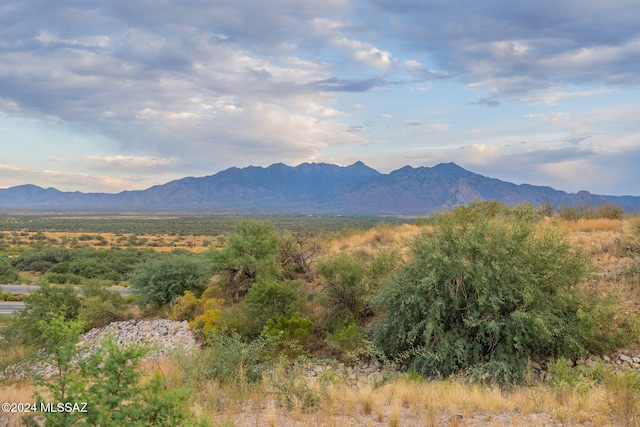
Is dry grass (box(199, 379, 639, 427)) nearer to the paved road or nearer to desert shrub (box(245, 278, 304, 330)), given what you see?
desert shrub (box(245, 278, 304, 330))

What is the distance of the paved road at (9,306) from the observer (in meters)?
30.2

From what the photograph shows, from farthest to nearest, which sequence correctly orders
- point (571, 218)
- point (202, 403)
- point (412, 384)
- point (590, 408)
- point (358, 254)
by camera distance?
point (571, 218), point (358, 254), point (412, 384), point (202, 403), point (590, 408)

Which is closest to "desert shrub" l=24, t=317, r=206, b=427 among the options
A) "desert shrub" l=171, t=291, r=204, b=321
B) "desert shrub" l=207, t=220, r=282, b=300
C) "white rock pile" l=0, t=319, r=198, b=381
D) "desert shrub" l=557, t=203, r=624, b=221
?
"white rock pile" l=0, t=319, r=198, b=381

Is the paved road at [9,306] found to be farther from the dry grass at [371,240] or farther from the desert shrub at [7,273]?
the dry grass at [371,240]

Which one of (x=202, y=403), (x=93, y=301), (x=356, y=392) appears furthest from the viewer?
(x=93, y=301)

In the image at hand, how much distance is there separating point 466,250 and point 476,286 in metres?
1.09

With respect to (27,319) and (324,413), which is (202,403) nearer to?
(324,413)

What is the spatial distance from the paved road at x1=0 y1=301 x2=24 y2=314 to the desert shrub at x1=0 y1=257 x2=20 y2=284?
1308 cm

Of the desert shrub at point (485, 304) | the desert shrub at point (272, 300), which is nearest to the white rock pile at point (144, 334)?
the desert shrub at point (272, 300)

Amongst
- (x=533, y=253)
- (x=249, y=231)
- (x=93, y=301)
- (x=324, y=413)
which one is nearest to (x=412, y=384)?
(x=324, y=413)

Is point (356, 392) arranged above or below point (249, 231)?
below

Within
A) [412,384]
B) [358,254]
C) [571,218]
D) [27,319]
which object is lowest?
[27,319]

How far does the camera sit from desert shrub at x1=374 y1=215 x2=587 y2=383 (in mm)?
11094

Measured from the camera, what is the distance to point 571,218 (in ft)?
82.3
